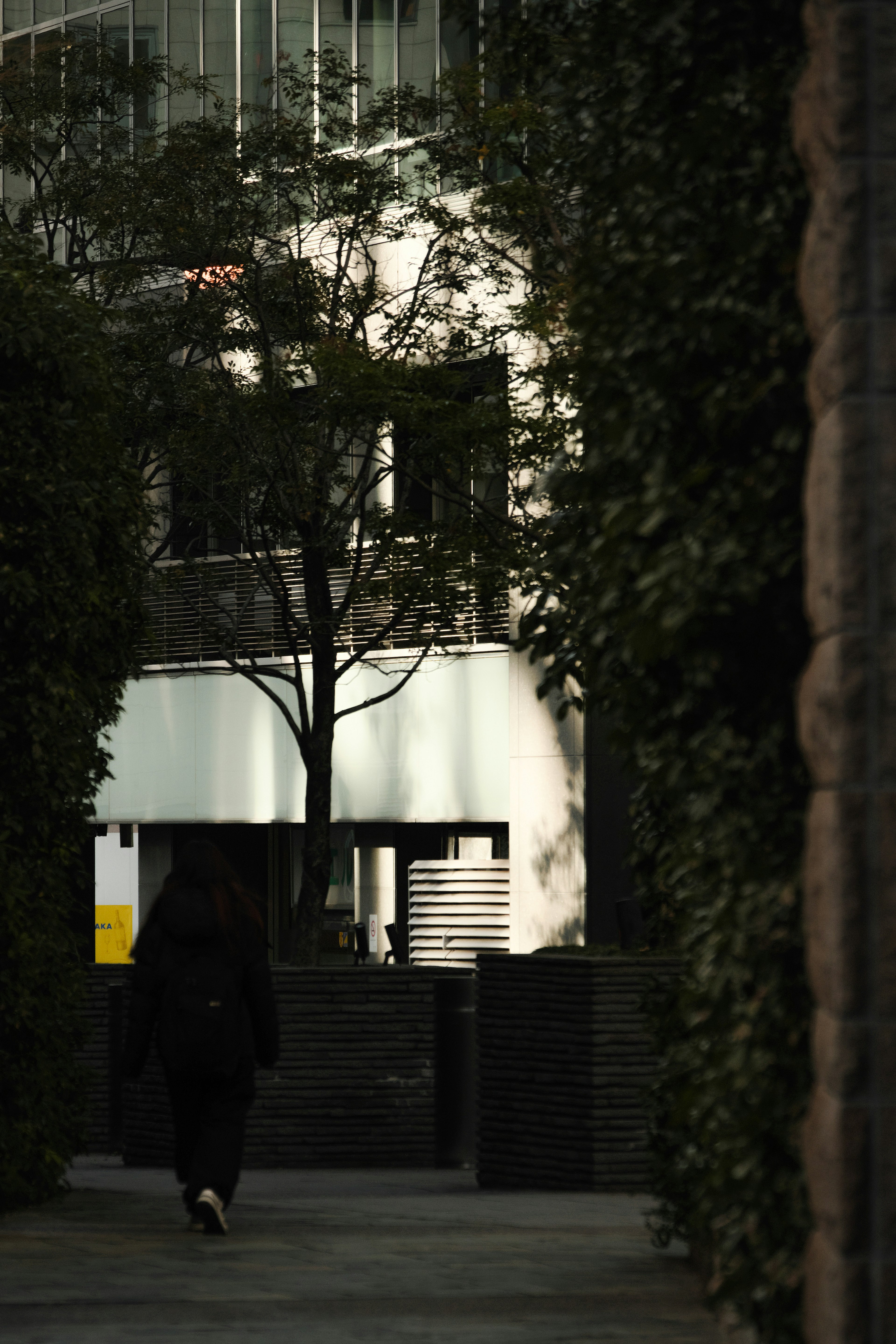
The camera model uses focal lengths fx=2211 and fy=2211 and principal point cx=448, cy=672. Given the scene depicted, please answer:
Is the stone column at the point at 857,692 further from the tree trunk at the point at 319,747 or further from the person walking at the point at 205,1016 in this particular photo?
the tree trunk at the point at 319,747

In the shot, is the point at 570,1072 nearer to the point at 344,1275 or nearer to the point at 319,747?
the point at 344,1275

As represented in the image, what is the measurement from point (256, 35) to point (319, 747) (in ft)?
43.7

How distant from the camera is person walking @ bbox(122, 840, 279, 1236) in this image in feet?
31.1

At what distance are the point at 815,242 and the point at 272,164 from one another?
1764cm

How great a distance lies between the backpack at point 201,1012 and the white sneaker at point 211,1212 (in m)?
0.51

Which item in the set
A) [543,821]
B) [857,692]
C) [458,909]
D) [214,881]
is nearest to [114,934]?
[458,909]

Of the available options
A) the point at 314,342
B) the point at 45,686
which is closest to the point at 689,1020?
the point at 45,686

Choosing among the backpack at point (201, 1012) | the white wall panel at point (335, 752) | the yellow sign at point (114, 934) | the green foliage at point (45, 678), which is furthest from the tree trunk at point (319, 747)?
the yellow sign at point (114, 934)

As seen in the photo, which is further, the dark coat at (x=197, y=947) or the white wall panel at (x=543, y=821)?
the white wall panel at (x=543, y=821)

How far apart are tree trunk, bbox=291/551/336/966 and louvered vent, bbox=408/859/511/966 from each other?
601cm

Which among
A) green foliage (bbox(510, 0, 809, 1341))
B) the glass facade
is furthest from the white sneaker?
the glass facade

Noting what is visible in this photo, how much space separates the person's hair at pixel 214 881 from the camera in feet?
31.7

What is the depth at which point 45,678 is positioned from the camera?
33.8 ft

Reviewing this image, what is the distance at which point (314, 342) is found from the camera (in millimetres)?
20203
